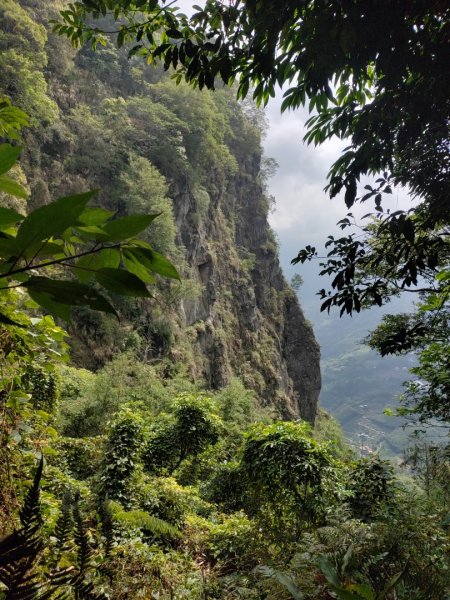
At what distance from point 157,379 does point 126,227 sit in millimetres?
15681

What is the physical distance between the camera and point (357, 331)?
149625 millimetres

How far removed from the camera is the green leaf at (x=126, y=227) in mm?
350

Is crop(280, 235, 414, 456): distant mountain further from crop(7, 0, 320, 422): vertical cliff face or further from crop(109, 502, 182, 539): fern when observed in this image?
crop(109, 502, 182, 539): fern

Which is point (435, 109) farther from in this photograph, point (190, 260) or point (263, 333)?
point (263, 333)

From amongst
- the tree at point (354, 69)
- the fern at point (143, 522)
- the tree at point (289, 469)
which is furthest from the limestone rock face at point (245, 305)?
the tree at point (354, 69)

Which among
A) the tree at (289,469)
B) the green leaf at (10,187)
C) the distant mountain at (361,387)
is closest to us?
the green leaf at (10,187)

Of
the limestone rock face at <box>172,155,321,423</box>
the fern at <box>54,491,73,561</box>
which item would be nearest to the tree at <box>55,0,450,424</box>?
the fern at <box>54,491,73,561</box>

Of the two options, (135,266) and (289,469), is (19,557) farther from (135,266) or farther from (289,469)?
(289,469)

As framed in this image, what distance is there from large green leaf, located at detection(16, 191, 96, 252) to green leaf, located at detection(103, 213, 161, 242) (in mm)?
42

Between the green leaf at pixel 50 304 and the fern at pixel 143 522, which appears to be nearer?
the green leaf at pixel 50 304

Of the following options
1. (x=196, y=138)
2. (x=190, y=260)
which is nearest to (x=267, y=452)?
(x=190, y=260)

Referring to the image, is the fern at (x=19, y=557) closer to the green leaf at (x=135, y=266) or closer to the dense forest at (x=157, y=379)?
the dense forest at (x=157, y=379)

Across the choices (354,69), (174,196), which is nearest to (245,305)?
(174,196)

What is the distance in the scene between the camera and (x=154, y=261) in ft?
1.37
